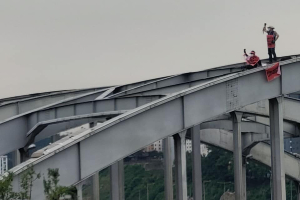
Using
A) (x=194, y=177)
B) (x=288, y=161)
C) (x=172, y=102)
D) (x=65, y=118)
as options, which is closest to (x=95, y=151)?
(x=172, y=102)

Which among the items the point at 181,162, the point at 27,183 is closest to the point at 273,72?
the point at 181,162

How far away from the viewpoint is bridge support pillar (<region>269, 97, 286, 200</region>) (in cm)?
2258


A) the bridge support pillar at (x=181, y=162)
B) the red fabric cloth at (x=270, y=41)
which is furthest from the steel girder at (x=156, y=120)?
the red fabric cloth at (x=270, y=41)

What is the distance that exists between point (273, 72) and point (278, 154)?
85.5 inches

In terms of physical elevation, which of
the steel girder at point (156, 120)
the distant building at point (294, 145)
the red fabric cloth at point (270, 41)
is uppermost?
the red fabric cloth at point (270, 41)

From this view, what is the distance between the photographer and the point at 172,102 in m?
20.2

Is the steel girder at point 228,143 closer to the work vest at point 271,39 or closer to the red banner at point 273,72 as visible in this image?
the work vest at point 271,39

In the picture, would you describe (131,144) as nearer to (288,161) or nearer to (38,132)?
(38,132)

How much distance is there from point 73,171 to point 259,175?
78505 millimetres

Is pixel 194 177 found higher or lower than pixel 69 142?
lower

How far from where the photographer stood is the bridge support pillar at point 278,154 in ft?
74.1

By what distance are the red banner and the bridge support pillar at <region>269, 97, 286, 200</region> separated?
65 cm

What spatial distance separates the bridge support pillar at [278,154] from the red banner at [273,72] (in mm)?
651

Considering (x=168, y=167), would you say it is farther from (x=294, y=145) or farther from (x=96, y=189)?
(x=294, y=145)
